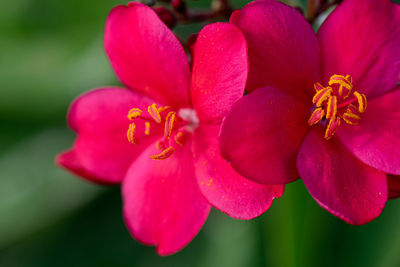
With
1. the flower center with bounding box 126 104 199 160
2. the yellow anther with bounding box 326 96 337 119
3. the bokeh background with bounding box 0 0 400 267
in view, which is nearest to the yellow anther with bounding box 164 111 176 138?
the flower center with bounding box 126 104 199 160

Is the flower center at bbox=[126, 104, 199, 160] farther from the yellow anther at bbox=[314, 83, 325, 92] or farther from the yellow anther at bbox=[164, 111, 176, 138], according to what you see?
the yellow anther at bbox=[314, 83, 325, 92]

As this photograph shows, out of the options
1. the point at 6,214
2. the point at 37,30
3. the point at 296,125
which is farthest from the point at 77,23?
the point at 296,125

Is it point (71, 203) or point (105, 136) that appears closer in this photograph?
point (105, 136)

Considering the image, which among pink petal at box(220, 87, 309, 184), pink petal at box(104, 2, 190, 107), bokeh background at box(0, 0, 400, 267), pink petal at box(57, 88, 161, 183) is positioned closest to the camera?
pink petal at box(220, 87, 309, 184)

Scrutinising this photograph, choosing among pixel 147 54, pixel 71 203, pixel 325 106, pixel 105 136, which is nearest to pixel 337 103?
pixel 325 106

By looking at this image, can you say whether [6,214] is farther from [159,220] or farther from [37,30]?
[159,220]

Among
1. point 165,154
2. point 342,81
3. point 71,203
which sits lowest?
point 71,203

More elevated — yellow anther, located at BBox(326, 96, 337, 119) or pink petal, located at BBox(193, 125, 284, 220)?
yellow anther, located at BBox(326, 96, 337, 119)

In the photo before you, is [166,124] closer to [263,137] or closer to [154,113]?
[154,113]
